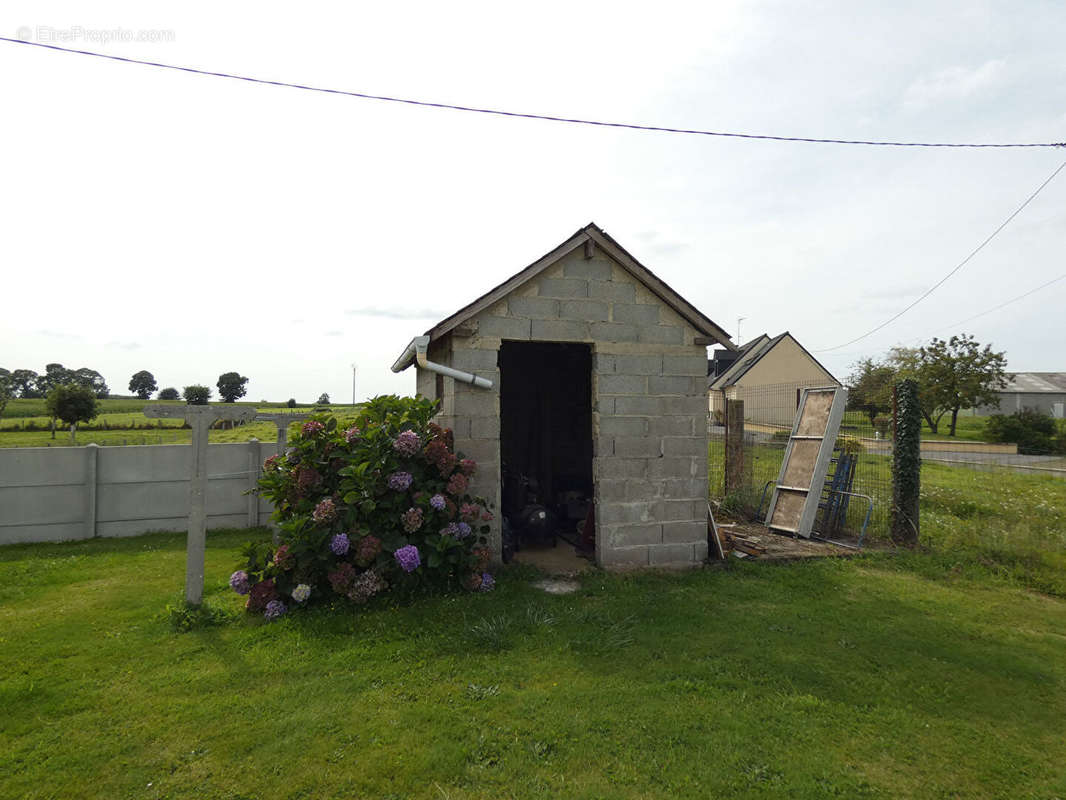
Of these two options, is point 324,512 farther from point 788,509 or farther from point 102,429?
point 102,429

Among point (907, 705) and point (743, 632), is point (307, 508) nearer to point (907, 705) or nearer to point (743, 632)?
point (743, 632)

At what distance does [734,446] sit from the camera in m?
11.3

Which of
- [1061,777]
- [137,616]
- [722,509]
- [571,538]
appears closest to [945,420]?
[722,509]

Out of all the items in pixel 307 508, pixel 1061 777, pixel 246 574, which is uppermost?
pixel 307 508

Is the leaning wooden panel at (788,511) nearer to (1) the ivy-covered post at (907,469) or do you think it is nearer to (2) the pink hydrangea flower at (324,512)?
(1) the ivy-covered post at (907,469)

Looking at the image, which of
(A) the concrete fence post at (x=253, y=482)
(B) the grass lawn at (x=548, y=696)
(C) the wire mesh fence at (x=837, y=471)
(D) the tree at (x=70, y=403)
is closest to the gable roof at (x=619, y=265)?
(B) the grass lawn at (x=548, y=696)

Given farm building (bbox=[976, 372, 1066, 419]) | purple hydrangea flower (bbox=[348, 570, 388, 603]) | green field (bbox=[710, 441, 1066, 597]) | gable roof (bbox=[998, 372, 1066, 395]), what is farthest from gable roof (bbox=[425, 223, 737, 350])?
gable roof (bbox=[998, 372, 1066, 395])

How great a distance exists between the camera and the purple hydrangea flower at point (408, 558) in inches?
218

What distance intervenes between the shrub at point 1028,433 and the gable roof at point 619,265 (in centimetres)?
2465

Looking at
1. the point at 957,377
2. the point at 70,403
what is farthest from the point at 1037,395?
Result: the point at 70,403

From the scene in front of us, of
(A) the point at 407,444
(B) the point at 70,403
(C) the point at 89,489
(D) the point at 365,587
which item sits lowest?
(D) the point at 365,587

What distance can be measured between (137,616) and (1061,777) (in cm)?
755

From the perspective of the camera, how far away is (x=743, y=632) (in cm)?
523

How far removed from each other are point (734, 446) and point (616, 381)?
211 inches
